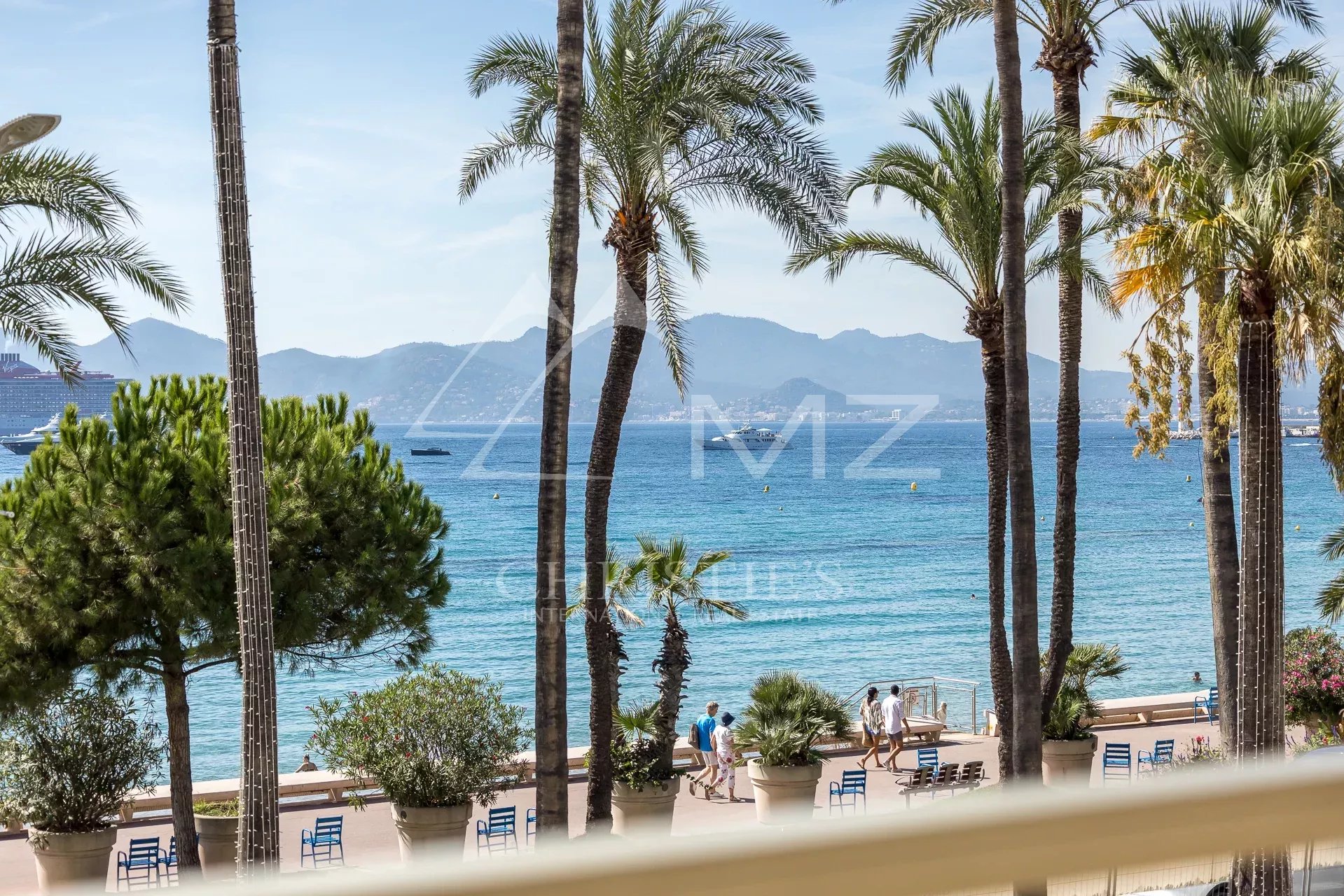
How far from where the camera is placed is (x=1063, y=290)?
20000 millimetres

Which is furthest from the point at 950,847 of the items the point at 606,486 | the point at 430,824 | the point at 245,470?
the point at 606,486

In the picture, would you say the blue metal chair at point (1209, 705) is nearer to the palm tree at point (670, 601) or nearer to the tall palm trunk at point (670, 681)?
the palm tree at point (670, 601)

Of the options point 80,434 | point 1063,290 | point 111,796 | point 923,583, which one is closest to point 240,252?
point 80,434

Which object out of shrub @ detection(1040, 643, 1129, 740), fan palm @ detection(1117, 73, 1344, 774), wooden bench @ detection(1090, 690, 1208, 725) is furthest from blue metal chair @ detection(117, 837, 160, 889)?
wooden bench @ detection(1090, 690, 1208, 725)

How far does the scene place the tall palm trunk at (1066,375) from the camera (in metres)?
18.6

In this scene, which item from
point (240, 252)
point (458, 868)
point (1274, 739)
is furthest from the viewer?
point (1274, 739)

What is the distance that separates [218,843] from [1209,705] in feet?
67.8

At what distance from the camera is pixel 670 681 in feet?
59.4

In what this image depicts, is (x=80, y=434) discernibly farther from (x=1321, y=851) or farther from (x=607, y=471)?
(x=1321, y=851)

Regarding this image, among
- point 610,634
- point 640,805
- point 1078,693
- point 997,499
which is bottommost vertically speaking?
point 640,805

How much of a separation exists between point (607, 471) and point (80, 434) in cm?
652

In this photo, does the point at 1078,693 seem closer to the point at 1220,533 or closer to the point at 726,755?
the point at 1220,533

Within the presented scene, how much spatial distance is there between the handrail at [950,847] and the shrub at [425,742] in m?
14.9

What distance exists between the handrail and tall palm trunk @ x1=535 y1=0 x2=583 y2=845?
11841 millimetres
